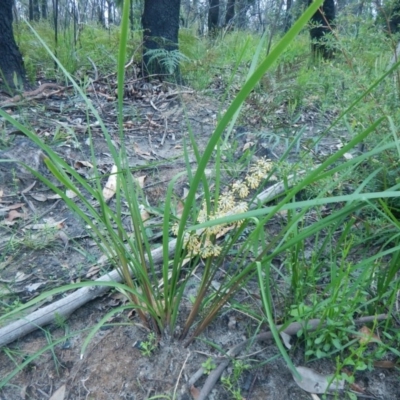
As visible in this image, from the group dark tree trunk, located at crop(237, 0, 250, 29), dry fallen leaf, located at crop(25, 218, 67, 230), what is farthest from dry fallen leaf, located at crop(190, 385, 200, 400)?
dark tree trunk, located at crop(237, 0, 250, 29)

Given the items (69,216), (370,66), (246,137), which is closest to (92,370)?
(69,216)

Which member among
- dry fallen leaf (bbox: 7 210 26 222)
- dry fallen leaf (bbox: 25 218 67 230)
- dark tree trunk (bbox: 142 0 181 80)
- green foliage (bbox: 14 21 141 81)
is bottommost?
dry fallen leaf (bbox: 25 218 67 230)

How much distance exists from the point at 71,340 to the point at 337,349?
2.81 feet

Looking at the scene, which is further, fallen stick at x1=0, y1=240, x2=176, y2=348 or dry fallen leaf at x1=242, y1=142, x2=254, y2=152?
dry fallen leaf at x1=242, y1=142, x2=254, y2=152

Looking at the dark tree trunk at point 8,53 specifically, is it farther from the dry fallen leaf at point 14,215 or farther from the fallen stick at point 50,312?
the fallen stick at point 50,312

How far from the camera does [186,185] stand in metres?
2.15

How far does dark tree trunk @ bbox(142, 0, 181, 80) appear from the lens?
3.77 m

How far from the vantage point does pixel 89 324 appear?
136 centimetres

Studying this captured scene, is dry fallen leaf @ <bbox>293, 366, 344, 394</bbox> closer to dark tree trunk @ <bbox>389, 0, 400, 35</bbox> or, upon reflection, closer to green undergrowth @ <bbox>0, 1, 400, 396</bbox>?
green undergrowth @ <bbox>0, 1, 400, 396</bbox>

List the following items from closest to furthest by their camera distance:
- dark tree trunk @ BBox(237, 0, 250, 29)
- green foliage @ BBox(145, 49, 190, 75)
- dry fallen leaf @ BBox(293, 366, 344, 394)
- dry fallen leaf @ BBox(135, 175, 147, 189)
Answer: dry fallen leaf @ BBox(293, 366, 344, 394), dry fallen leaf @ BBox(135, 175, 147, 189), green foliage @ BBox(145, 49, 190, 75), dark tree trunk @ BBox(237, 0, 250, 29)

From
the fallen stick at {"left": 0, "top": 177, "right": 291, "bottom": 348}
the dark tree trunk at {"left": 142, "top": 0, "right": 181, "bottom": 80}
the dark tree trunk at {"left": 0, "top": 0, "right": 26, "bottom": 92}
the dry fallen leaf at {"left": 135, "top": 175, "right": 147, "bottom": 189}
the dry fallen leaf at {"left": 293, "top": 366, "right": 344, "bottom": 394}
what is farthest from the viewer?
the dark tree trunk at {"left": 142, "top": 0, "right": 181, "bottom": 80}

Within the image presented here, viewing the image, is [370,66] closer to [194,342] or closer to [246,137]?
[246,137]

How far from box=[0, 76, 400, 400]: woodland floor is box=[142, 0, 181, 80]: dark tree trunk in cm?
132

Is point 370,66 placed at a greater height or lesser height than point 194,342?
greater
